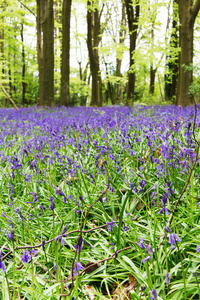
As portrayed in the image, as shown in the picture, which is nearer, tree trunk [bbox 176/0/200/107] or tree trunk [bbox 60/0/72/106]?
tree trunk [bbox 176/0/200/107]

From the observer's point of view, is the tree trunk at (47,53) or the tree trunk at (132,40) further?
the tree trunk at (132,40)

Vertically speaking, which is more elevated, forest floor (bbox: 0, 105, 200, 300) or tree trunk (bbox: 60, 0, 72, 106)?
tree trunk (bbox: 60, 0, 72, 106)

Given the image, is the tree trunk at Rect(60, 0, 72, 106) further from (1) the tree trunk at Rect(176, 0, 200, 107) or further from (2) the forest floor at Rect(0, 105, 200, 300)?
(2) the forest floor at Rect(0, 105, 200, 300)

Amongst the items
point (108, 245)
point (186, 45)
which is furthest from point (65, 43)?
point (108, 245)

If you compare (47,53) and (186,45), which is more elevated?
(47,53)

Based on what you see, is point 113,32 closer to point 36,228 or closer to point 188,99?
point 188,99

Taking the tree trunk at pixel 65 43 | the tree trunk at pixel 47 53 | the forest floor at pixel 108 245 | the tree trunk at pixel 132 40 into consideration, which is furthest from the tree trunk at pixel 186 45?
the forest floor at pixel 108 245

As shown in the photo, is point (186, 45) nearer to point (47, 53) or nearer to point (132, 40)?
point (132, 40)

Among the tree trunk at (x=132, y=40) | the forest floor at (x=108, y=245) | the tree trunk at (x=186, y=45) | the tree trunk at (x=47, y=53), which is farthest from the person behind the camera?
the tree trunk at (x=132, y=40)

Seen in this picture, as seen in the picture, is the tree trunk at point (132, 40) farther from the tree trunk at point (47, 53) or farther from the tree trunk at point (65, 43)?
A: the tree trunk at point (47, 53)

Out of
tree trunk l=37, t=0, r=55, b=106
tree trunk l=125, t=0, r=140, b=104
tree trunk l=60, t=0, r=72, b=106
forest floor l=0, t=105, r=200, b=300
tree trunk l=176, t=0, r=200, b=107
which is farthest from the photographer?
Result: tree trunk l=125, t=0, r=140, b=104

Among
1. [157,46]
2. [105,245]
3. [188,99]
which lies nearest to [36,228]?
[105,245]

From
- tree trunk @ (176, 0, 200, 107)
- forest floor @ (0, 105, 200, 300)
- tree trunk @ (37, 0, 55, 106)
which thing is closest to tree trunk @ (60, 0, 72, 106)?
tree trunk @ (37, 0, 55, 106)

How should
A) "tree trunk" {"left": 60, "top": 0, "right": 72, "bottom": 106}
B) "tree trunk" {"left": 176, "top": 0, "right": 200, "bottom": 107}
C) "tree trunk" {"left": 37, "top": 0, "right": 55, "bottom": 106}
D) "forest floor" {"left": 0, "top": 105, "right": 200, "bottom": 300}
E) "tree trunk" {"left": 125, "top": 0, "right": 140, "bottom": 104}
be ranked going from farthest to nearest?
"tree trunk" {"left": 125, "top": 0, "right": 140, "bottom": 104} → "tree trunk" {"left": 60, "top": 0, "right": 72, "bottom": 106} → "tree trunk" {"left": 37, "top": 0, "right": 55, "bottom": 106} → "tree trunk" {"left": 176, "top": 0, "right": 200, "bottom": 107} → "forest floor" {"left": 0, "top": 105, "right": 200, "bottom": 300}
